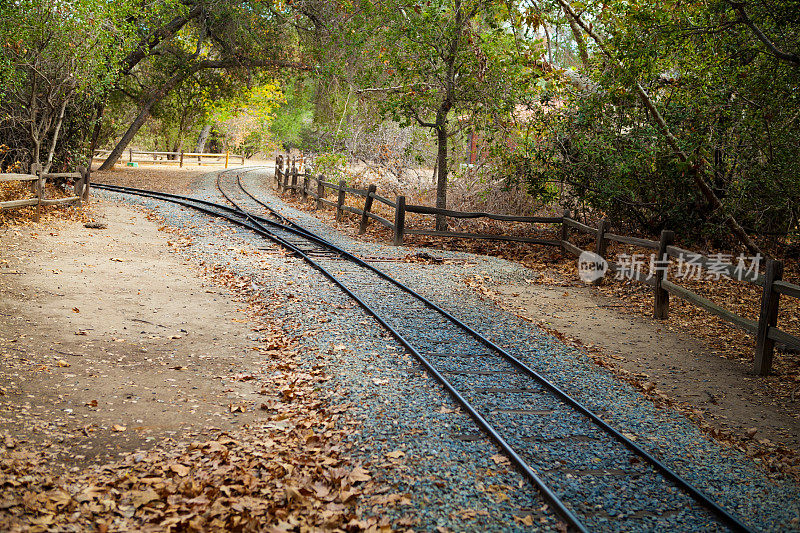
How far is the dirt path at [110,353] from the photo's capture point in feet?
17.1

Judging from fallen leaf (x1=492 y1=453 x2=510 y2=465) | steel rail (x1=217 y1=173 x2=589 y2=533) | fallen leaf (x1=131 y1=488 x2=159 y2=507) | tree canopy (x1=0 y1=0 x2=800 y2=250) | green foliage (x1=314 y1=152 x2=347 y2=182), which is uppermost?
tree canopy (x1=0 y1=0 x2=800 y2=250)

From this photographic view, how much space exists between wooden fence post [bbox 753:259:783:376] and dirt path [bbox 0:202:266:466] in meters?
5.62

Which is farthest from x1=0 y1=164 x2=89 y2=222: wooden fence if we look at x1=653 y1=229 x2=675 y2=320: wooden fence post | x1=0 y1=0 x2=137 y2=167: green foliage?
x1=653 y1=229 x2=675 y2=320: wooden fence post

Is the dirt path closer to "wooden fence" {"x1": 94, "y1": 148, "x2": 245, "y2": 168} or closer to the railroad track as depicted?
the railroad track

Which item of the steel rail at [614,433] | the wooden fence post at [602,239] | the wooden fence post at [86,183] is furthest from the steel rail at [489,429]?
the wooden fence post at [86,183]

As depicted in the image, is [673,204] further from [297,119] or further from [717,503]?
[297,119]

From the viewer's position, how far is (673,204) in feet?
47.6

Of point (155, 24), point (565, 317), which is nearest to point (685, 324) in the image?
point (565, 317)

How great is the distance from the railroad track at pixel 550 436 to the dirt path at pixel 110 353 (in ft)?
6.75

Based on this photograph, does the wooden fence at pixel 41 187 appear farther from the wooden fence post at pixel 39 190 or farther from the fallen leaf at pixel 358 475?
the fallen leaf at pixel 358 475

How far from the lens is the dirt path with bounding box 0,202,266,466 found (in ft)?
17.1

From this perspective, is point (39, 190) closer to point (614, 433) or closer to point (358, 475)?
point (358, 475)

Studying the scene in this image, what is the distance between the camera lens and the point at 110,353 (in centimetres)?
686

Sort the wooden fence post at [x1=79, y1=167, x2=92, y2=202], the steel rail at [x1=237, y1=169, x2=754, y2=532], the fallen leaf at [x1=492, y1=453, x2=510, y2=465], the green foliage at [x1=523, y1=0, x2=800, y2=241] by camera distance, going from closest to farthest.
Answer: the steel rail at [x1=237, y1=169, x2=754, y2=532] → the fallen leaf at [x1=492, y1=453, x2=510, y2=465] → the green foliage at [x1=523, y1=0, x2=800, y2=241] → the wooden fence post at [x1=79, y1=167, x2=92, y2=202]
